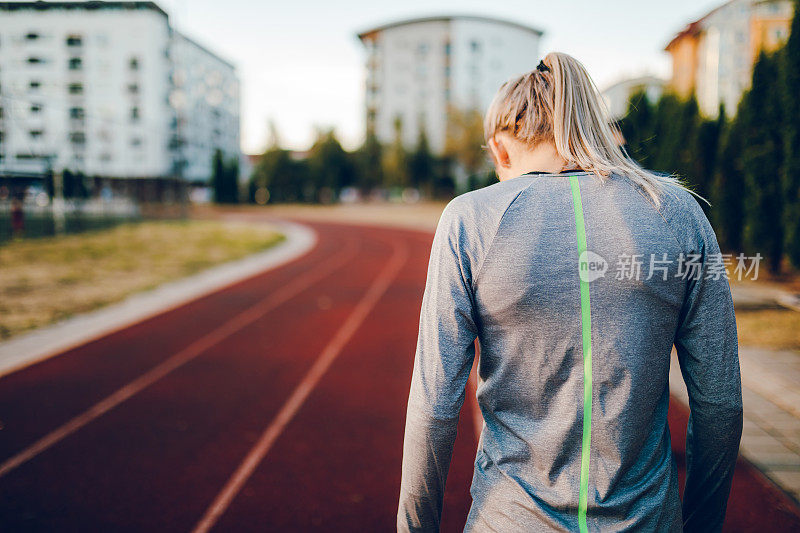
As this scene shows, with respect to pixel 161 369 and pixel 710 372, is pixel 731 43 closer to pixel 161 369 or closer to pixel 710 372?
pixel 161 369

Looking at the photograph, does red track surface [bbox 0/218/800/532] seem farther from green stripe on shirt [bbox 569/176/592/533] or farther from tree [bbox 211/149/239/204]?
tree [bbox 211/149/239/204]

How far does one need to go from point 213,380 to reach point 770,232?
33.3ft

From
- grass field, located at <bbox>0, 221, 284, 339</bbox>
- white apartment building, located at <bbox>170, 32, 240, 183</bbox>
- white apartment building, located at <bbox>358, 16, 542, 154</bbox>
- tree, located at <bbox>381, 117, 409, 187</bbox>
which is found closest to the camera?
grass field, located at <bbox>0, 221, 284, 339</bbox>

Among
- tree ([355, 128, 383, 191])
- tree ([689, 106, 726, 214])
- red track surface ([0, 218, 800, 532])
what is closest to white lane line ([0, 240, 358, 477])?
red track surface ([0, 218, 800, 532])

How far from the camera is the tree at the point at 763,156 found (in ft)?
32.2

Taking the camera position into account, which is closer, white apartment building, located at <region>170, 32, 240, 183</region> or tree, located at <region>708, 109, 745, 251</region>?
tree, located at <region>708, 109, 745, 251</region>

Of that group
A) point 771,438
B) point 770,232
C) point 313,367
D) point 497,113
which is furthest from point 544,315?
point 770,232

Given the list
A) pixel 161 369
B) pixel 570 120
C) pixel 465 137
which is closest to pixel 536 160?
pixel 570 120

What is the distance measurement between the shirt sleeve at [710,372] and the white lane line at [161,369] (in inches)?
174

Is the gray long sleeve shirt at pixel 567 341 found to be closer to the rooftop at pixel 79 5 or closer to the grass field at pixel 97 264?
the grass field at pixel 97 264

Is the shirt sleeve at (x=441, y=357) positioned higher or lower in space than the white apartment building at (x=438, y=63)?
lower

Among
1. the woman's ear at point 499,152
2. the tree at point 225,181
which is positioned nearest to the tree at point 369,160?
the tree at point 225,181

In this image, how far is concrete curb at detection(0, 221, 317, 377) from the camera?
677 cm

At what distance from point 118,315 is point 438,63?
176 ft
